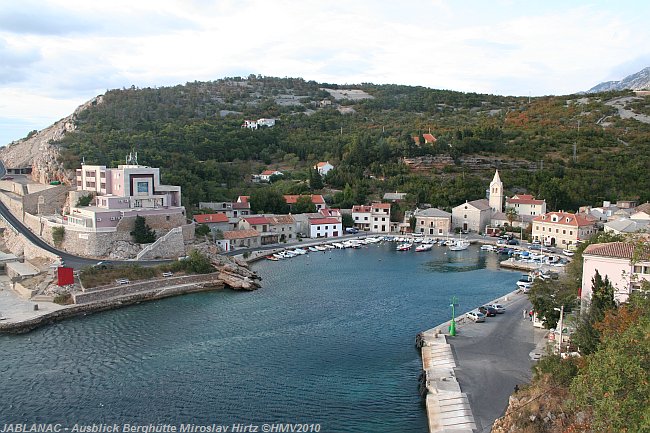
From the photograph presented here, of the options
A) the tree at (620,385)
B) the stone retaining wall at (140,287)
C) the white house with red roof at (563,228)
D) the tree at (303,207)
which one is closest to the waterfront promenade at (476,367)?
the tree at (620,385)

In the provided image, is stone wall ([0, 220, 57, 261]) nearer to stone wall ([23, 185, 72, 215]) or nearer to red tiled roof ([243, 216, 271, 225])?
stone wall ([23, 185, 72, 215])

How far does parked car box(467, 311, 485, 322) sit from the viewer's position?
683 inches

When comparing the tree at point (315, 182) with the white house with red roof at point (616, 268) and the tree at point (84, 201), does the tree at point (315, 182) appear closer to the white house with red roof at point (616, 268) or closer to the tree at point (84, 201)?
the tree at point (84, 201)

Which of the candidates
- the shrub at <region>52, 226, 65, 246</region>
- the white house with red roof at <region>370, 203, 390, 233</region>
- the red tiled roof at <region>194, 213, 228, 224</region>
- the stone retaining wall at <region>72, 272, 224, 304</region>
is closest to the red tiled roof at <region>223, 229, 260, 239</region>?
the red tiled roof at <region>194, 213, 228, 224</region>

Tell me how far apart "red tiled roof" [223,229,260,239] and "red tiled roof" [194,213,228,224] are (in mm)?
1260

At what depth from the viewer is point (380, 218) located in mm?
38188

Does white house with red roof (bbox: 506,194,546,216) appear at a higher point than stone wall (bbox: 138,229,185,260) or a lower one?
higher

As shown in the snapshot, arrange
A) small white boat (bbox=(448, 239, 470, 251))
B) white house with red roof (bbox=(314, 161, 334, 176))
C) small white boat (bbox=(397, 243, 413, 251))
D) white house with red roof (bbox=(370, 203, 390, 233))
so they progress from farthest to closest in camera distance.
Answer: white house with red roof (bbox=(314, 161, 334, 176)), white house with red roof (bbox=(370, 203, 390, 233)), small white boat (bbox=(448, 239, 470, 251)), small white boat (bbox=(397, 243, 413, 251))

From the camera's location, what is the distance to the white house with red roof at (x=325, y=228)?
3578cm

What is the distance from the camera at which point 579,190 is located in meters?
41.4

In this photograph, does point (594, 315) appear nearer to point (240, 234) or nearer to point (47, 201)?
point (240, 234)

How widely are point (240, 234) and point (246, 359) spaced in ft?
53.3

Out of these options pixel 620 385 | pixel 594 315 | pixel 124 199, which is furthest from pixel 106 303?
pixel 620 385

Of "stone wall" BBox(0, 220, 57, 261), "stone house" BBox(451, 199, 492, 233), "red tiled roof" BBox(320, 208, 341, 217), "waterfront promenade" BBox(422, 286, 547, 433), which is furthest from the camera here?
"stone house" BBox(451, 199, 492, 233)
